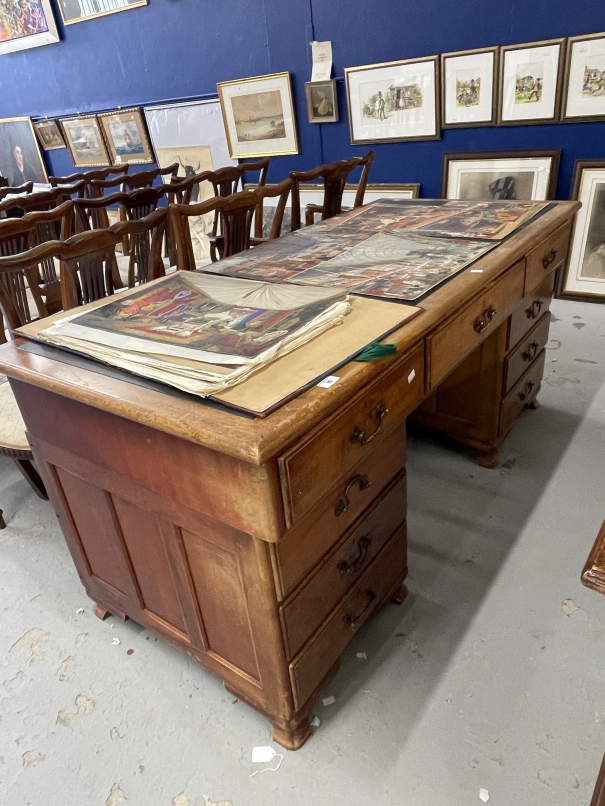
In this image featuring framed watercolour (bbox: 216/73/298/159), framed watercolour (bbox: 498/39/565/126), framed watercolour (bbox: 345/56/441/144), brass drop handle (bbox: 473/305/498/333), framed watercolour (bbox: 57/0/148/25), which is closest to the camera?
brass drop handle (bbox: 473/305/498/333)

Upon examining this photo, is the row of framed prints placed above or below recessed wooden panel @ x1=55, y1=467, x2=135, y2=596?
above

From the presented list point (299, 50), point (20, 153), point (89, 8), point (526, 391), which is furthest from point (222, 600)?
point (20, 153)

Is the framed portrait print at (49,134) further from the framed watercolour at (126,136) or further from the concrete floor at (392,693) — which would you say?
the concrete floor at (392,693)

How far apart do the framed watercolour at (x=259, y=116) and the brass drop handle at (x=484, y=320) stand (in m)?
3.04

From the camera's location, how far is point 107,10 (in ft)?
15.5

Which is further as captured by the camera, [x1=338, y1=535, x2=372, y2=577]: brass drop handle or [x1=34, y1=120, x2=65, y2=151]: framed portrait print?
[x1=34, y1=120, x2=65, y2=151]: framed portrait print

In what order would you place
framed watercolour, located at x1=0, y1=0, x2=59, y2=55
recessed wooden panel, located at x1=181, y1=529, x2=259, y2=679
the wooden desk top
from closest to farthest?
the wooden desk top → recessed wooden panel, located at x1=181, y1=529, x2=259, y2=679 → framed watercolour, located at x1=0, y1=0, x2=59, y2=55

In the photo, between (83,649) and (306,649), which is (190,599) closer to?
(306,649)

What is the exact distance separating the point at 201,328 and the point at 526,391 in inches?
61.4

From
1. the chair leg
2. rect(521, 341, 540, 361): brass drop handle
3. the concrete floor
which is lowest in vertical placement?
the concrete floor

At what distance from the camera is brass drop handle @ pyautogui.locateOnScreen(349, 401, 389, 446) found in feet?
3.31

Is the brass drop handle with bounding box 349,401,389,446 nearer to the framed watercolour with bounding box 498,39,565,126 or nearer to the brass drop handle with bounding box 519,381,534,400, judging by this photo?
the brass drop handle with bounding box 519,381,534,400

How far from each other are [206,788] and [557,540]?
119 cm

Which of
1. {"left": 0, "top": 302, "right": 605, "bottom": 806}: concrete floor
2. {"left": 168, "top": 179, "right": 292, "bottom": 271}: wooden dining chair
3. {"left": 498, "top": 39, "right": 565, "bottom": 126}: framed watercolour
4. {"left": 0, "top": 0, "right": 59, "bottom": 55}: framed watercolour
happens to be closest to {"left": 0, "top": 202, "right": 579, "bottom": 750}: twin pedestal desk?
{"left": 0, "top": 302, "right": 605, "bottom": 806}: concrete floor
